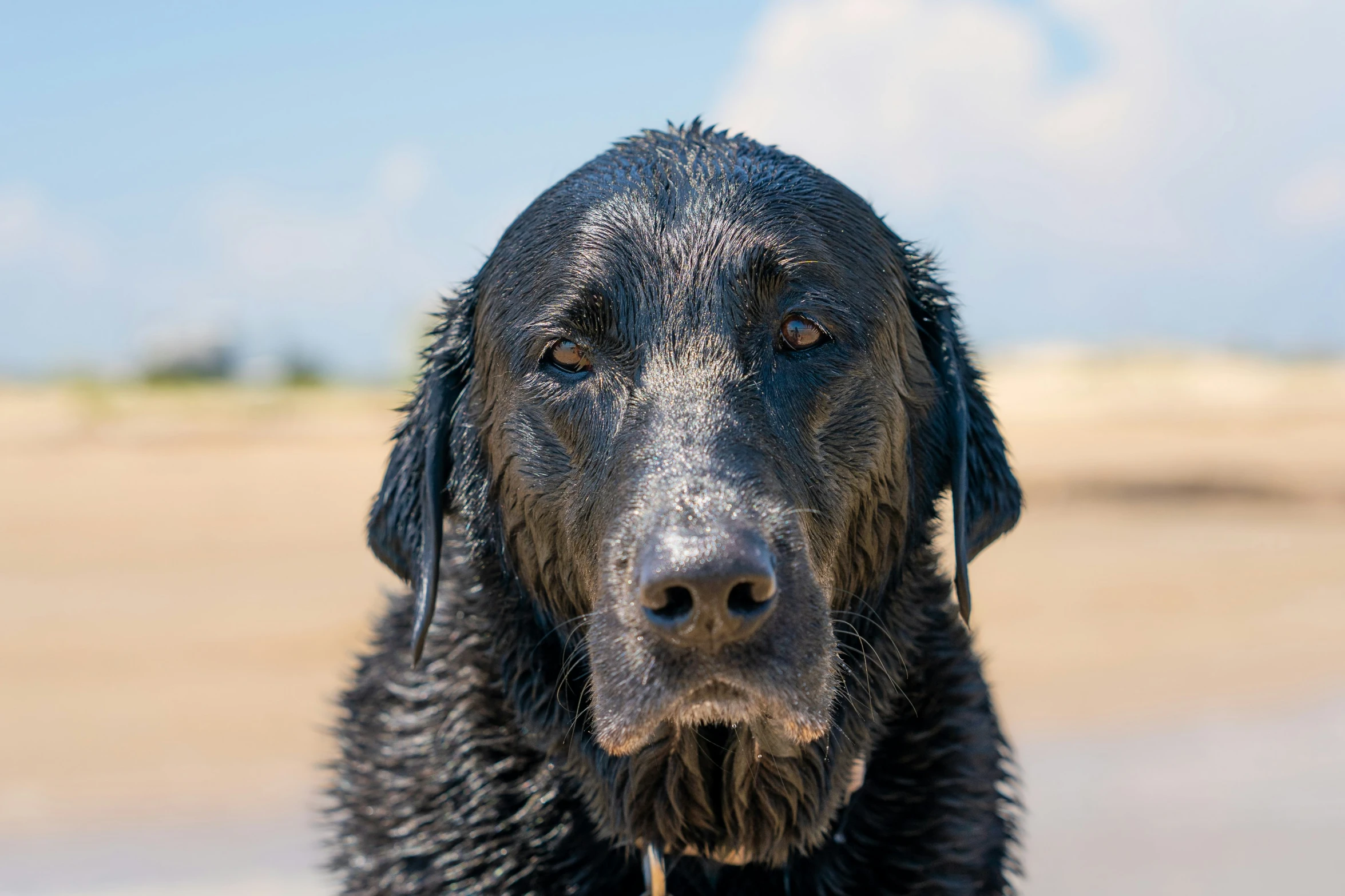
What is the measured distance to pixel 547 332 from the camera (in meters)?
2.89

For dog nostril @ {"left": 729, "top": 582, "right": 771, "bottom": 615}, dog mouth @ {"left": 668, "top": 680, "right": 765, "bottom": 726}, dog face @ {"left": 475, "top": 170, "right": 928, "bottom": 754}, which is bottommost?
dog mouth @ {"left": 668, "top": 680, "right": 765, "bottom": 726}

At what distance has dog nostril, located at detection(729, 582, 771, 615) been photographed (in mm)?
2303

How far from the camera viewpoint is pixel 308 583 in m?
12.2

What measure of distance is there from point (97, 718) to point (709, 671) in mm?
7503


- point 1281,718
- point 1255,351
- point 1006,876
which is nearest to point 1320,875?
point 1281,718

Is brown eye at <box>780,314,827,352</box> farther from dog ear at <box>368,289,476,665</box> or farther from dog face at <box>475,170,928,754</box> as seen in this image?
dog ear at <box>368,289,476,665</box>

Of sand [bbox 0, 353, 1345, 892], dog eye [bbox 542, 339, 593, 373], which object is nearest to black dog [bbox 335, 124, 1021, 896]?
dog eye [bbox 542, 339, 593, 373]

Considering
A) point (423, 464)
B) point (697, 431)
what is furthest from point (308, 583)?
point (697, 431)

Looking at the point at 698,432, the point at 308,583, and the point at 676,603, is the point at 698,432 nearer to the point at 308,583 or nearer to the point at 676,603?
the point at 676,603

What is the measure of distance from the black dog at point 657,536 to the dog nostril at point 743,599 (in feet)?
0.21

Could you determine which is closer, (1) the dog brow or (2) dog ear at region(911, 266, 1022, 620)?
(1) the dog brow

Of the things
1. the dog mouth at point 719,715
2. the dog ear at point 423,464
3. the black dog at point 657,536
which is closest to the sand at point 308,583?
the dog ear at point 423,464

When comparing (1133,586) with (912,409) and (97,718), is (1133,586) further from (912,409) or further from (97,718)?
(912,409)

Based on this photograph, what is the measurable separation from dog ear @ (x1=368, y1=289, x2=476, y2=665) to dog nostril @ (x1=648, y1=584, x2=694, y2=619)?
3.27ft
